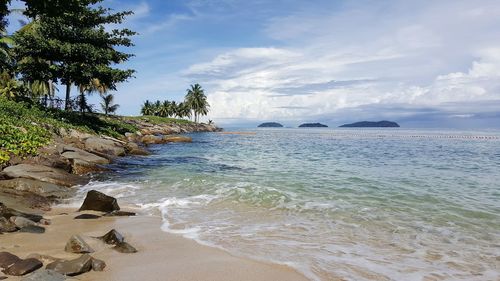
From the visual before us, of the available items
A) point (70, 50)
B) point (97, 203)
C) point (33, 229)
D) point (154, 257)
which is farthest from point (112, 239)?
point (70, 50)

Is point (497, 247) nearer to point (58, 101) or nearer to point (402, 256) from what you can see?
point (402, 256)

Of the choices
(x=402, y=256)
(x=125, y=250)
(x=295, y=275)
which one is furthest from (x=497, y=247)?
(x=125, y=250)

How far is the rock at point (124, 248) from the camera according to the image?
6.75m

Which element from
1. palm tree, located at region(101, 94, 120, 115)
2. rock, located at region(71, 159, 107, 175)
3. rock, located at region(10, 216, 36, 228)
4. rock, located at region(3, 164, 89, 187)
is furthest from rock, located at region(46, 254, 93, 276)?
palm tree, located at region(101, 94, 120, 115)

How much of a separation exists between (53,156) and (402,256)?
16.1m

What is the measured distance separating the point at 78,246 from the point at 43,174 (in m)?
9.07

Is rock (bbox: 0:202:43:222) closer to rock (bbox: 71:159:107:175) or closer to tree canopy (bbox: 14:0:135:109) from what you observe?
rock (bbox: 71:159:107:175)

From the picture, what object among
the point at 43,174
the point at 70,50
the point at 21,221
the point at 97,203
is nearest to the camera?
the point at 21,221

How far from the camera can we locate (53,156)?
1736 cm

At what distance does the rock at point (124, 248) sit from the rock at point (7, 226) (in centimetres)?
238

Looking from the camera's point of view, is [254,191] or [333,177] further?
[333,177]

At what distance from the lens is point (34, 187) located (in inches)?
488

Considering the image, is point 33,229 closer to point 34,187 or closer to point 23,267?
point 23,267

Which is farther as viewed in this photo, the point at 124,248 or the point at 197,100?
the point at 197,100
